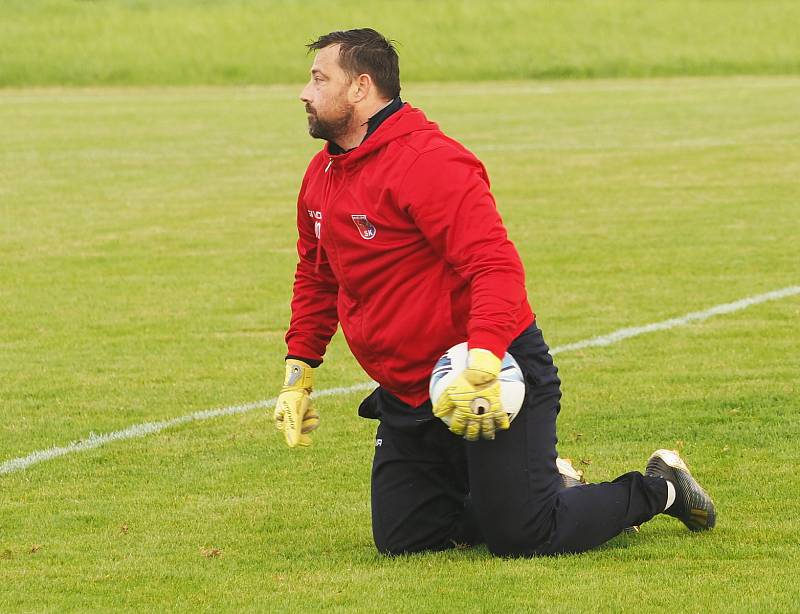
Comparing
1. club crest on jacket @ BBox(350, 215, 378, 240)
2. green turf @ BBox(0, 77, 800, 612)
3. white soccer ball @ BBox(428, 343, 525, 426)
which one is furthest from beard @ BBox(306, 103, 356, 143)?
green turf @ BBox(0, 77, 800, 612)

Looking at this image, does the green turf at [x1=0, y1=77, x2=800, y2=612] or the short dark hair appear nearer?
the green turf at [x1=0, y1=77, x2=800, y2=612]

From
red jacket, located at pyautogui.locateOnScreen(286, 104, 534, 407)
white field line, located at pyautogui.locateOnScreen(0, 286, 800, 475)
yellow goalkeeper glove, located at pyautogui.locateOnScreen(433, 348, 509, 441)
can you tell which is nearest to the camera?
yellow goalkeeper glove, located at pyautogui.locateOnScreen(433, 348, 509, 441)

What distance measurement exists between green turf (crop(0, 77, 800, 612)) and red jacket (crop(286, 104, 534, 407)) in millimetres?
803

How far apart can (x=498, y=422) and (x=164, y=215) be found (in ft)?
40.7

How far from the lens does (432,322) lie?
5.41 metres

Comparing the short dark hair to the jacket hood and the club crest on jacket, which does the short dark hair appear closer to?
the jacket hood

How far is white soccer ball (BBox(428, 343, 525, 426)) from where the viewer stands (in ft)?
16.7

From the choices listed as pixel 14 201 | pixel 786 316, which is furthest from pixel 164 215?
pixel 786 316

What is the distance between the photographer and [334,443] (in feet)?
24.6

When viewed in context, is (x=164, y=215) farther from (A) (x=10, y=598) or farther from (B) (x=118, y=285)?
(A) (x=10, y=598)

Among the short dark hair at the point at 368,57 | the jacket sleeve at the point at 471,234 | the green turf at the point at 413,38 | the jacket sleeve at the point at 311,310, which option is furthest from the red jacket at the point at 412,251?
the green turf at the point at 413,38

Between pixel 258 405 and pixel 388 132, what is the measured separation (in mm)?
3379

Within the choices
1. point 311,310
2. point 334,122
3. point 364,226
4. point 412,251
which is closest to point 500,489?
point 412,251

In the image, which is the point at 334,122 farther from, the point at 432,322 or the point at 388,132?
the point at 432,322
